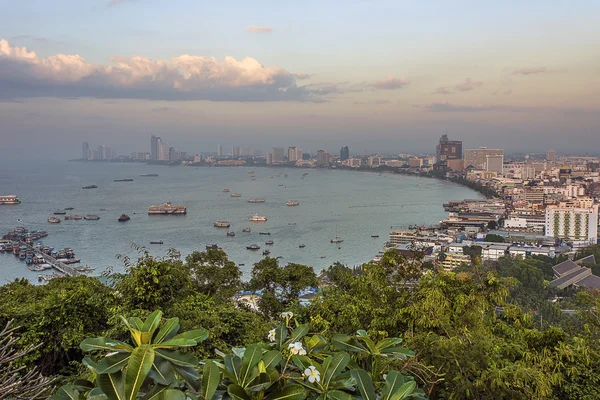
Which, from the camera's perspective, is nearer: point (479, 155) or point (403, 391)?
point (403, 391)

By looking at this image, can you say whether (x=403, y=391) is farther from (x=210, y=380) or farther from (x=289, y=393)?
(x=210, y=380)

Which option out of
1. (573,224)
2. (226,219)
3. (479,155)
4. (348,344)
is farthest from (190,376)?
(479,155)

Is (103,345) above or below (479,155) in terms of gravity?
below

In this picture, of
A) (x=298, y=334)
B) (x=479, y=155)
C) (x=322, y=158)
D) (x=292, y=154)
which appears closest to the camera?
(x=298, y=334)

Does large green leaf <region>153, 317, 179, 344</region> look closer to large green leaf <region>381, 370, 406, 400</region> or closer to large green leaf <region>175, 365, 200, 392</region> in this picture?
large green leaf <region>175, 365, 200, 392</region>

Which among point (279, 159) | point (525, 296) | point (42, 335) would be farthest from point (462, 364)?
point (279, 159)

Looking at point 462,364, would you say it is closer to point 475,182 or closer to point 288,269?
point 288,269

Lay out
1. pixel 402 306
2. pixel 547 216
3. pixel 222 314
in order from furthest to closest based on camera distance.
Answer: pixel 547 216 < pixel 222 314 < pixel 402 306
